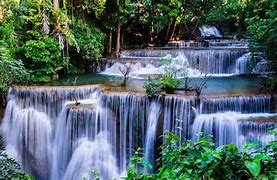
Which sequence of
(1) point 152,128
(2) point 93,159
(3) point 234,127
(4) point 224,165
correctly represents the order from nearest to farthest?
(4) point 224,165 < (3) point 234,127 < (1) point 152,128 < (2) point 93,159

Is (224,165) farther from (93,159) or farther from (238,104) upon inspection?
(93,159)

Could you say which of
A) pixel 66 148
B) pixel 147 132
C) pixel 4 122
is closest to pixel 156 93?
pixel 147 132

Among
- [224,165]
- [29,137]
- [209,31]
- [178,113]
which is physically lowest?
[29,137]

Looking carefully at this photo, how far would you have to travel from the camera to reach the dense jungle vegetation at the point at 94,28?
463 inches

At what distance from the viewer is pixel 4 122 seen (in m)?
11.2

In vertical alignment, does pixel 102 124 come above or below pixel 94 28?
below

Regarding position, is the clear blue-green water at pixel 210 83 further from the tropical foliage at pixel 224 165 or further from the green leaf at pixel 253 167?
the green leaf at pixel 253 167

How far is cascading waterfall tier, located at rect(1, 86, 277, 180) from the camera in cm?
951

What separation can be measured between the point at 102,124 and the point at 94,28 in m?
7.38

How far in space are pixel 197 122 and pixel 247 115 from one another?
4.65 feet

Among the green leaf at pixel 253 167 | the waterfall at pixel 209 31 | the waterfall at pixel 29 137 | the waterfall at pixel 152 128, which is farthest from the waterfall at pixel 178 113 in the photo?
the waterfall at pixel 209 31

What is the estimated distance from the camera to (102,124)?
409 inches

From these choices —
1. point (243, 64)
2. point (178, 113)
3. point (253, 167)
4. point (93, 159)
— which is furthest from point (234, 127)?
point (253, 167)

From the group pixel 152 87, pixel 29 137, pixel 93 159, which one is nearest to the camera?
pixel 152 87
